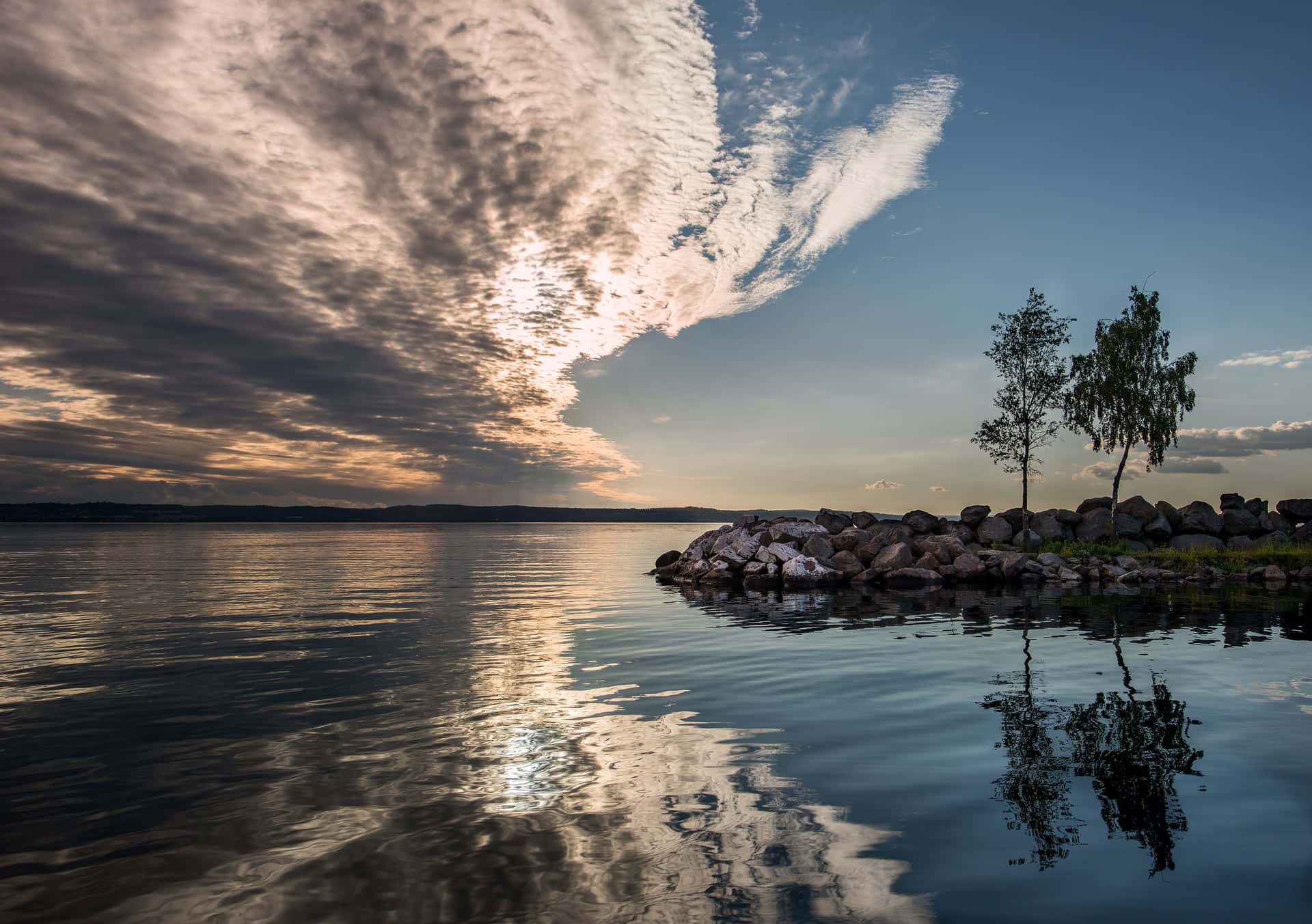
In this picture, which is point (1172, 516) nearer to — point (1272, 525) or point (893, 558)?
point (1272, 525)

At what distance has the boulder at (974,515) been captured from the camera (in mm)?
39812

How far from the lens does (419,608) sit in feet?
77.4

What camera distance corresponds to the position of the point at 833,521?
37844 mm

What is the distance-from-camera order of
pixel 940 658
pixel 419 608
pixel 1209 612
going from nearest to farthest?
1. pixel 940 658
2. pixel 1209 612
3. pixel 419 608

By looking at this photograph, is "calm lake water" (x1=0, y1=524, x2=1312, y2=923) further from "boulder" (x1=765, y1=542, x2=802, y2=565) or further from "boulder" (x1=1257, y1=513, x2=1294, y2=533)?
"boulder" (x1=1257, y1=513, x2=1294, y2=533)

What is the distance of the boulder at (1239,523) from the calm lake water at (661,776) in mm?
25005

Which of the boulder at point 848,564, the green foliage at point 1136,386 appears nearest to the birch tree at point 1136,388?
the green foliage at point 1136,386

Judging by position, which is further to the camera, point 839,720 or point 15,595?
point 15,595

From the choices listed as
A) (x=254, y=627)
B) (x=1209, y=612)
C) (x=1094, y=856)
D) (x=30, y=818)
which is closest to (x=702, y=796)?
(x=1094, y=856)

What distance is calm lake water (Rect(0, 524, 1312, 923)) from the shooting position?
16.8 ft

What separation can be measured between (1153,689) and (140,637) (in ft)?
77.5

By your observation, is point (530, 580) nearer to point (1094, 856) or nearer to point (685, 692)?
point (685, 692)

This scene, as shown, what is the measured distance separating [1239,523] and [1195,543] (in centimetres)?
373

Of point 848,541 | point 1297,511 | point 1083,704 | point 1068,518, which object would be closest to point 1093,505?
point 1068,518
